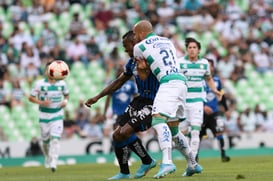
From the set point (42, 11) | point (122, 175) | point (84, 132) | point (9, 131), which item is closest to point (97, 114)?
point (84, 132)

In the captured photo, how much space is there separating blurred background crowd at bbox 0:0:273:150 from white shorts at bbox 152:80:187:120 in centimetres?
1479

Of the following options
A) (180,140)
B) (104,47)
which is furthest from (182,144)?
(104,47)

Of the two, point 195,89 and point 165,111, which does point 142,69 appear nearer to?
point 165,111

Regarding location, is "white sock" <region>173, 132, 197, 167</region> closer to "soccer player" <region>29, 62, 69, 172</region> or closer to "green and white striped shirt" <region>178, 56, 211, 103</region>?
"green and white striped shirt" <region>178, 56, 211, 103</region>

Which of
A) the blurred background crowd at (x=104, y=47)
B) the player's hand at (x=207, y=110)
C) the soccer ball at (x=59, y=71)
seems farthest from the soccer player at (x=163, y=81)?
the blurred background crowd at (x=104, y=47)

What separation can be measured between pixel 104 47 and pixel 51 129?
1095cm

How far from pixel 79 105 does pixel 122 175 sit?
14771 millimetres

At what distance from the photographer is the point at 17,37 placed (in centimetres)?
3183

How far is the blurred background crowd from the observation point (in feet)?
96.9

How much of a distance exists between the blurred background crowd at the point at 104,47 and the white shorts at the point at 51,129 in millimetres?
5948

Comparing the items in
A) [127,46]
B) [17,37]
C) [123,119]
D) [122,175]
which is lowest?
[122,175]

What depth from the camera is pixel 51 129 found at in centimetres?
2230

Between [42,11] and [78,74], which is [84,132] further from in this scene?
[42,11]

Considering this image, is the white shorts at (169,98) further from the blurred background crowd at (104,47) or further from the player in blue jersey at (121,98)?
the blurred background crowd at (104,47)
